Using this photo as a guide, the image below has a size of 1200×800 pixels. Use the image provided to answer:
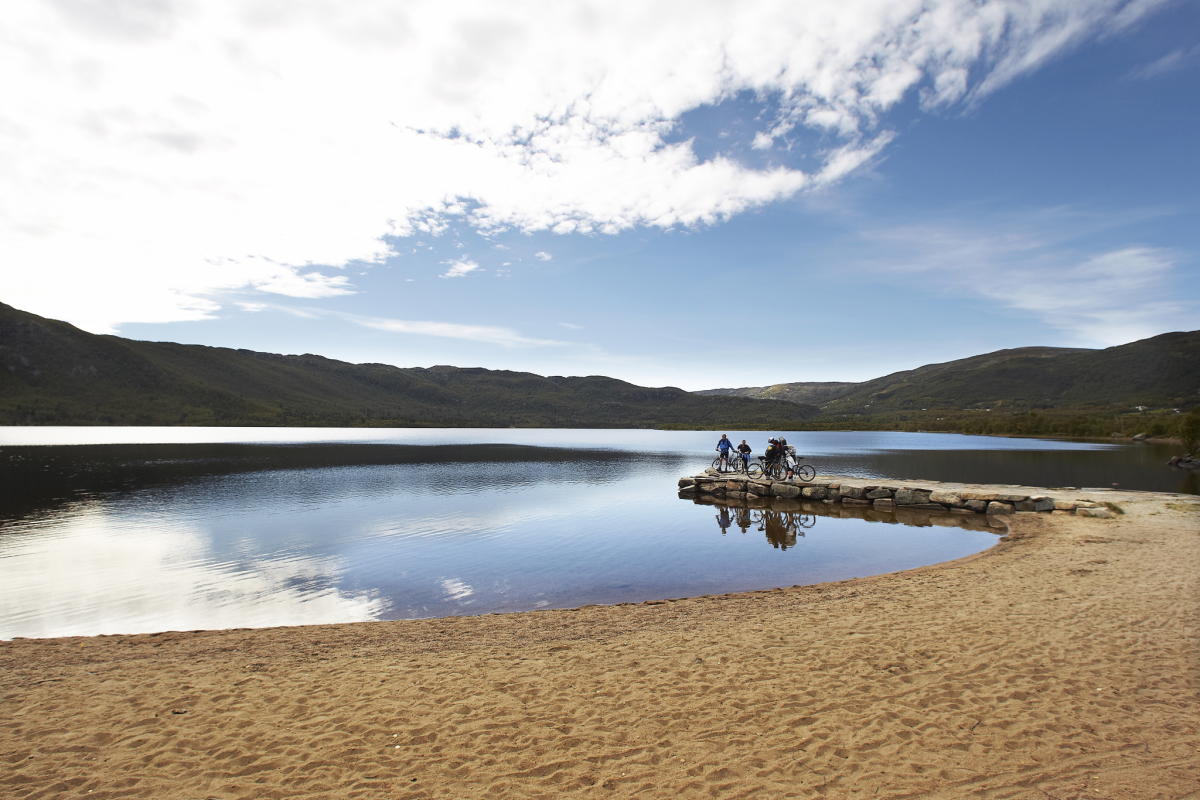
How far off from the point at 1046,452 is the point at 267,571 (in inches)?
3603

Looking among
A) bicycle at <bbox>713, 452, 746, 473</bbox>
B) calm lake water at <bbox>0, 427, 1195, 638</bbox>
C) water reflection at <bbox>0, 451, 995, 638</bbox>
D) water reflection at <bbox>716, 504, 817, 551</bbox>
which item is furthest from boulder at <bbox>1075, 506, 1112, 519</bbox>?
bicycle at <bbox>713, 452, 746, 473</bbox>

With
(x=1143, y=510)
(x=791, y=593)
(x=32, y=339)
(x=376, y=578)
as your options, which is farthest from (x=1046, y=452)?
(x=32, y=339)

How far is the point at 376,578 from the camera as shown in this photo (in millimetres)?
18438

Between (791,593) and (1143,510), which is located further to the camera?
(1143,510)

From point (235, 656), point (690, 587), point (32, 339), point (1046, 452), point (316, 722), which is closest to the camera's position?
point (316, 722)

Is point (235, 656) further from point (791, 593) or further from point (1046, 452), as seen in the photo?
point (1046, 452)

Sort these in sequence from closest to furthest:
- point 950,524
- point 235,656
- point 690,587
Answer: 1. point 235,656
2. point 690,587
3. point 950,524

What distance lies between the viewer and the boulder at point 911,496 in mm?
33594

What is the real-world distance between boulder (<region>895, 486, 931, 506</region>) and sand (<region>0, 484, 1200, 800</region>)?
21.0m

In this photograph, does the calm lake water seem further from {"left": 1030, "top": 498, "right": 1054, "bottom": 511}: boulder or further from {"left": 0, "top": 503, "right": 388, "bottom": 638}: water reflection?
{"left": 1030, "top": 498, "right": 1054, "bottom": 511}: boulder

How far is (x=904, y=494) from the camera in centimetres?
3397

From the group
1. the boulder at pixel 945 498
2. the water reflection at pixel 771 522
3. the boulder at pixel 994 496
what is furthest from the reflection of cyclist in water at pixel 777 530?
the boulder at pixel 994 496

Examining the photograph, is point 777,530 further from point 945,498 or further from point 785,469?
point 785,469

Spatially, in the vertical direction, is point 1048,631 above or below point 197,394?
below
